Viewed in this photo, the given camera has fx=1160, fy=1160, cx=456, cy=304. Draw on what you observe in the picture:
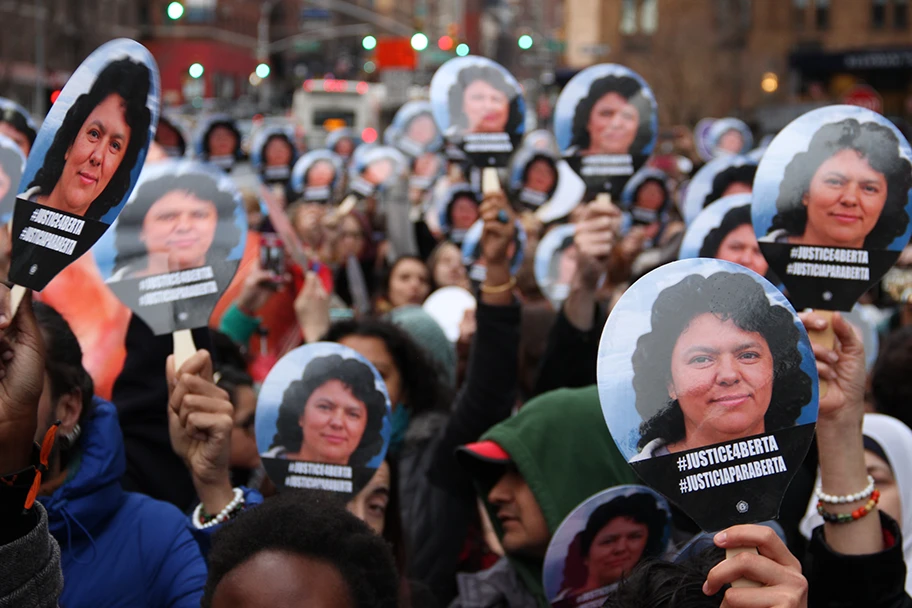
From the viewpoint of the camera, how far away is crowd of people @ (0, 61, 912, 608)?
79.5 inches

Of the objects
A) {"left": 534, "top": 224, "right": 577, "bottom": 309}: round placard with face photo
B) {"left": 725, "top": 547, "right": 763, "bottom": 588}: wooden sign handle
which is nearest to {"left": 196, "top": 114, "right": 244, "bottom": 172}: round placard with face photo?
{"left": 534, "top": 224, "right": 577, "bottom": 309}: round placard with face photo

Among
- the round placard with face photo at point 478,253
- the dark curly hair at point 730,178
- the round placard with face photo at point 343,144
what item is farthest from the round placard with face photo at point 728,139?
the dark curly hair at point 730,178

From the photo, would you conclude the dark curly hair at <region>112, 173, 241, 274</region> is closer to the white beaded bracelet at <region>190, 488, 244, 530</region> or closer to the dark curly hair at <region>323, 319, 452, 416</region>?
the white beaded bracelet at <region>190, 488, 244, 530</region>

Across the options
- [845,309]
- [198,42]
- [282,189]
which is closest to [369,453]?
[845,309]

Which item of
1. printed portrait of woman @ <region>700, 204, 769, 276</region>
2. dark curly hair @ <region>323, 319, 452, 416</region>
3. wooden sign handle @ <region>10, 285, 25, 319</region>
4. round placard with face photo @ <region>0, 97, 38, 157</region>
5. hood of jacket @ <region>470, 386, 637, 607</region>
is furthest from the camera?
round placard with face photo @ <region>0, 97, 38, 157</region>

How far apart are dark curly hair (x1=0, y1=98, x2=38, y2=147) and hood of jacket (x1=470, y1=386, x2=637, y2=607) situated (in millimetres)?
2139

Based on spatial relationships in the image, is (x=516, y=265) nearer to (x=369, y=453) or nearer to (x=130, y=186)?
(x=369, y=453)

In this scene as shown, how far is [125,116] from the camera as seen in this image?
2.49 metres

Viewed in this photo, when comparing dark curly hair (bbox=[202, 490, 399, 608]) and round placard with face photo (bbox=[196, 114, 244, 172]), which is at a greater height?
round placard with face photo (bbox=[196, 114, 244, 172])

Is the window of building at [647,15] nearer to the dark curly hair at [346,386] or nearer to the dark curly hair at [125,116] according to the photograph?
the dark curly hair at [346,386]

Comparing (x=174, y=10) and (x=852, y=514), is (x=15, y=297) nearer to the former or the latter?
(x=852, y=514)

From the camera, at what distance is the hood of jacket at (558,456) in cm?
305

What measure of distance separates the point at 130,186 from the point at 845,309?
1632 millimetres

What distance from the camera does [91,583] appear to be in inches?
97.1
